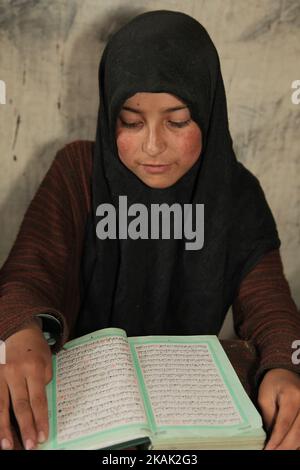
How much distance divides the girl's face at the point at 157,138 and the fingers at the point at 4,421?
0.51 meters

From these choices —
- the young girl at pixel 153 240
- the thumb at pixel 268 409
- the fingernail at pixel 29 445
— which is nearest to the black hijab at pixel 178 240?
the young girl at pixel 153 240

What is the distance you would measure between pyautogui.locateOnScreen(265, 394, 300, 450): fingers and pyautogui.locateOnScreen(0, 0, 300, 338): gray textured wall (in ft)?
2.72

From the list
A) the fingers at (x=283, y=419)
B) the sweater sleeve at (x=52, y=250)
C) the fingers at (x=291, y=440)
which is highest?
the sweater sleeve at (x=52, y=250)

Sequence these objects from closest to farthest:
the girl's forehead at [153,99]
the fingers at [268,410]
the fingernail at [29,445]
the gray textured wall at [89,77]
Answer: the fingernail at [29,445], the fingers at [268,410], the girl's forehead at [153,99], the gray textured wall at [89,77]

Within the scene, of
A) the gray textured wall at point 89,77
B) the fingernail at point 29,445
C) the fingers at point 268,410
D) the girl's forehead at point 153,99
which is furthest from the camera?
the gray textured wall at point 89,77

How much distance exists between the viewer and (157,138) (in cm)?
96

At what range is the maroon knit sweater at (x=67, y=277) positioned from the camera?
890mm

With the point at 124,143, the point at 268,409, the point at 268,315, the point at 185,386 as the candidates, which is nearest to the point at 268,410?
the point at 268,409

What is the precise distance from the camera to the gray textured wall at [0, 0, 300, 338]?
127cm

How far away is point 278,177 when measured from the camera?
4.91 ft

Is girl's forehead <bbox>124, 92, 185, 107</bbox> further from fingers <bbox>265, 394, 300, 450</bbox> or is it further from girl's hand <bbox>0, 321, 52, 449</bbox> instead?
fingers <bbox>265, 394, 300, 450</bbox>

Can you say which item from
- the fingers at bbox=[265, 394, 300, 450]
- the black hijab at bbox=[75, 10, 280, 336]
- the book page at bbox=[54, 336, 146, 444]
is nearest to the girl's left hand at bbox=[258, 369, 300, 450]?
the fingers at bbox=[265, 394, 300, 450]

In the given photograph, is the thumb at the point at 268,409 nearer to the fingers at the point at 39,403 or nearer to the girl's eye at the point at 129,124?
the fingers at the point at 39,403

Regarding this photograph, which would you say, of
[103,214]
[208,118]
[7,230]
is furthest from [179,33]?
[7,230]
